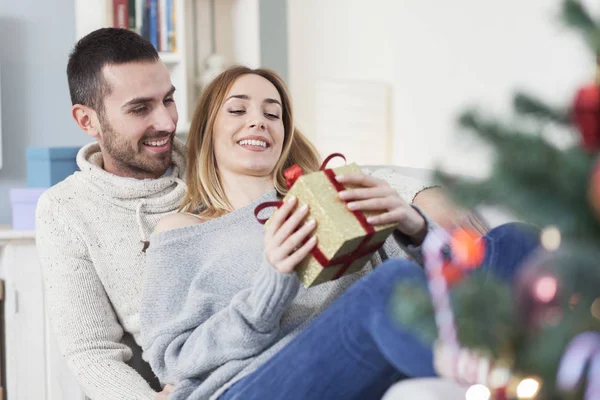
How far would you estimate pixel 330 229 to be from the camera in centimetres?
114

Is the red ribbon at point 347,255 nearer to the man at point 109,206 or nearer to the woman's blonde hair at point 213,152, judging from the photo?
the woman's blonde hair at point 213,152

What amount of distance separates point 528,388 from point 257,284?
72 centimetres

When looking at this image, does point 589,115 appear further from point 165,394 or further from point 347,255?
point 165,394

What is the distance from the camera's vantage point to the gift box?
1146 millimetres

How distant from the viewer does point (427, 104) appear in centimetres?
241

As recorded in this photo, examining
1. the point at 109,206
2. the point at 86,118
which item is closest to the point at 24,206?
the point at 86,118

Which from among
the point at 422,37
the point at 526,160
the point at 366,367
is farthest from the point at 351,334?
the point at 422,37

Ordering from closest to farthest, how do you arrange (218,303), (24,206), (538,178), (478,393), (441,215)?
1. (538,178)
2. (478,393)
3. (218,303)
4. (441,215)
5. (24,206)

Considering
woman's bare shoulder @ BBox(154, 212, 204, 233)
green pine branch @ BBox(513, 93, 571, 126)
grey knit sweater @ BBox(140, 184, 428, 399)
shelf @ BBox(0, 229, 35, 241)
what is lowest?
shelf @ BBox(0, 229, 35, 241)

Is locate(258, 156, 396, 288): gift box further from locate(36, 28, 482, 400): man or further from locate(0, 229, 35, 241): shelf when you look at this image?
locate(0, 229, 35, 241): shelf

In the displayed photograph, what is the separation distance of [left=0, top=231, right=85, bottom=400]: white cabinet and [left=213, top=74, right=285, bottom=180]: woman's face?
0.78 meters

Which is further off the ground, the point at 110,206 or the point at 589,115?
the point at 589,115

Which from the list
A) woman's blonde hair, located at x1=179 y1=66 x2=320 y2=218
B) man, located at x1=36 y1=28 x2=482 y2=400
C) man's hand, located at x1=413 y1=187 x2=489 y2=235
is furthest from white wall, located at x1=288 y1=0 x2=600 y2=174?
man, located at x1=36 y1=28 x2=482 y2=400

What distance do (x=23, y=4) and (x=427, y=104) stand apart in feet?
5.45
